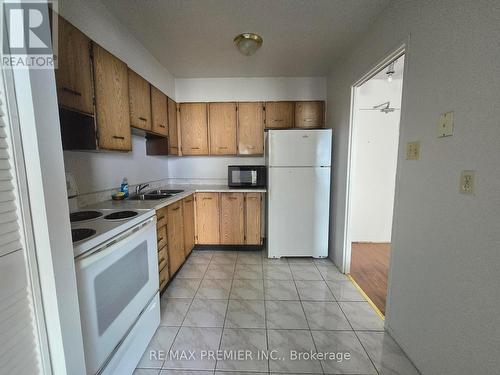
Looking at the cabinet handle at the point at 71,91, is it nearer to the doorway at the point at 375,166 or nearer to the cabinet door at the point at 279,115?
the cabinet door at the point at 279,115

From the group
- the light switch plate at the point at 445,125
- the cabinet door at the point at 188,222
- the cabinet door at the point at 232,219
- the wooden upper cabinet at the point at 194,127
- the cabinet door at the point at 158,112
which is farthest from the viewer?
the wooden upper cabinet at the point at 194,127

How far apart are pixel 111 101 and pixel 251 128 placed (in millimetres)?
1848

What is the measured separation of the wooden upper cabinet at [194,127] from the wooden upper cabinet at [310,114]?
1328 mm

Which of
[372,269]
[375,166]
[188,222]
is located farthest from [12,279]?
[375,166]

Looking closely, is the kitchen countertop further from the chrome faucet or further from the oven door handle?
the oven door handle

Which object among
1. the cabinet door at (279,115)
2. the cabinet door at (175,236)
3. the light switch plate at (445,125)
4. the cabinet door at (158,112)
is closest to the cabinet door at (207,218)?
the cabinet door at (175,236)

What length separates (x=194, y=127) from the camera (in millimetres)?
3131

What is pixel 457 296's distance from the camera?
1031mm

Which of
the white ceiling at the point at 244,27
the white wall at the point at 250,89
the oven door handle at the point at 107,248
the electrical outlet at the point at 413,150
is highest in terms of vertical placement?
the white ceiling at the point at 244,27

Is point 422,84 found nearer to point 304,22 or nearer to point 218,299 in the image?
point 304,22

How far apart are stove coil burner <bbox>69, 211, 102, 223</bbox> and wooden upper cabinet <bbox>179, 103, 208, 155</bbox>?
1822 mm

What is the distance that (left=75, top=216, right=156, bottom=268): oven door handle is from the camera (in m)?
0.92

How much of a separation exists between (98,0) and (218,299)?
259cm

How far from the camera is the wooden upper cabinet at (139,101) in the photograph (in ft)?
6.17
